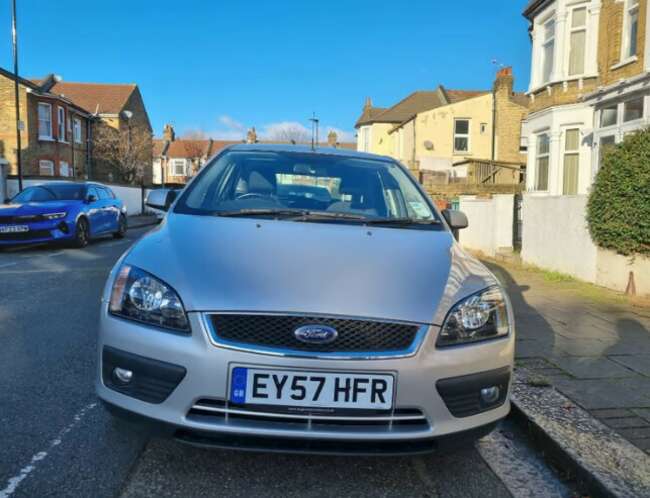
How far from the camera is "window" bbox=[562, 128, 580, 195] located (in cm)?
1459

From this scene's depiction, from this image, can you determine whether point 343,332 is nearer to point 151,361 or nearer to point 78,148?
point 151,361

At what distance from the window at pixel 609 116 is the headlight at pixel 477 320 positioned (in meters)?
11.7

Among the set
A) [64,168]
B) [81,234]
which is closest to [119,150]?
[64,168]

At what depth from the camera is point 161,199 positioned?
4113 millimetres

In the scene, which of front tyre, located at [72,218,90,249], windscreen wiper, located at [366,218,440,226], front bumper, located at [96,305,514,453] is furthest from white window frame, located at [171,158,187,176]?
front bumper, located at [96,305,514,453]

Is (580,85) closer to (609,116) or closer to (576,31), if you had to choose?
(576,31)

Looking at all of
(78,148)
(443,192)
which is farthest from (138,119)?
(443,192)

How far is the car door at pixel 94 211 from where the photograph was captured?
13383 mm

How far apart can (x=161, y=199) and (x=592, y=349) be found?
3.87 m

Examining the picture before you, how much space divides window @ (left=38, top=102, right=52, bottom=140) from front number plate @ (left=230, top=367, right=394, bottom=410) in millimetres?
32472

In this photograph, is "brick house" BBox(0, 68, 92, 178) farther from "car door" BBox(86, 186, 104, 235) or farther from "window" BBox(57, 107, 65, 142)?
"car door" BBox(86, 186, 104, 235)

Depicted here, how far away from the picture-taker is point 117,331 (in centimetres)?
248

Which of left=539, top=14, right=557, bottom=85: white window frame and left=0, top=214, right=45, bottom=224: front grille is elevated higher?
left=539, top=14, right=557, bottom=85: white window frame

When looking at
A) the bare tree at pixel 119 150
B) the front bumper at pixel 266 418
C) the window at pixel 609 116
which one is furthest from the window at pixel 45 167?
the front bumper at pixel 266 418
